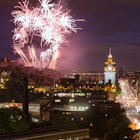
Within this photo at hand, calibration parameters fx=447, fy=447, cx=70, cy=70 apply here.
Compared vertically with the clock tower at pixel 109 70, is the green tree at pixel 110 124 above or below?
below

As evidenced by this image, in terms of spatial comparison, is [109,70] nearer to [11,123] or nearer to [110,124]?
[110,124]

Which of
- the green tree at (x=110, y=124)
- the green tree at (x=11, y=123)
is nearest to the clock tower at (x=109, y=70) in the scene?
the green tree at (x=110, y=124)

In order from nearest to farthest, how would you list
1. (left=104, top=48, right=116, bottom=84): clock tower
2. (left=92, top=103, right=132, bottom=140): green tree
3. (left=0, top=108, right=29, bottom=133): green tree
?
1. (left=0, top=108, right=29, bottom=133): green tree
2. (left=92, top=103, right=132, bottom=140): green tree
3. (left=104, top=48, right=116, bottom=84): clock tower

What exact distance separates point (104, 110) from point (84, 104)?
200 inches

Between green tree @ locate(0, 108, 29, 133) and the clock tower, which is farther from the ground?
the clock tower

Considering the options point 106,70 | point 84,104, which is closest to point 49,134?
point 84,104

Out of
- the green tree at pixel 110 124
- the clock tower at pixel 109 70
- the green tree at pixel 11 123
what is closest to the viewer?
the green tree at pixel 11 123

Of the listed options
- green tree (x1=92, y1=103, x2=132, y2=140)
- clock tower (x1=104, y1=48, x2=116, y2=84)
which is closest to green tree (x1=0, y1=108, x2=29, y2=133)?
green tree (x1=92, y1=103, x2=132, y2=140)

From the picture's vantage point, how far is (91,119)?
27203 millimetres

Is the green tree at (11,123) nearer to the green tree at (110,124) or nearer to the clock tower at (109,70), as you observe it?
the green tree at (110,124)

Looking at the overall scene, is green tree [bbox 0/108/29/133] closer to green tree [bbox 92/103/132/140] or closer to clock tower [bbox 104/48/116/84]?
green tree [bbox 92/103/132/140]

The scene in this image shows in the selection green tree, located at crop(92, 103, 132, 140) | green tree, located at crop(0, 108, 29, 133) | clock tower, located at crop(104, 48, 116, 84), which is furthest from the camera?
clock tower, located at crop(104, 48, 116, 84)

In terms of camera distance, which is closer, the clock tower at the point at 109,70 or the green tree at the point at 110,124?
the green tree at the point at 110,124

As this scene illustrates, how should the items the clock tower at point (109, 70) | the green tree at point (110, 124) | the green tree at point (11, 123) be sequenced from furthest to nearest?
1. the clock tower at point (109, 70)
2. the green tree at point (110, 124)
3. the green tree at point (11, 123)
